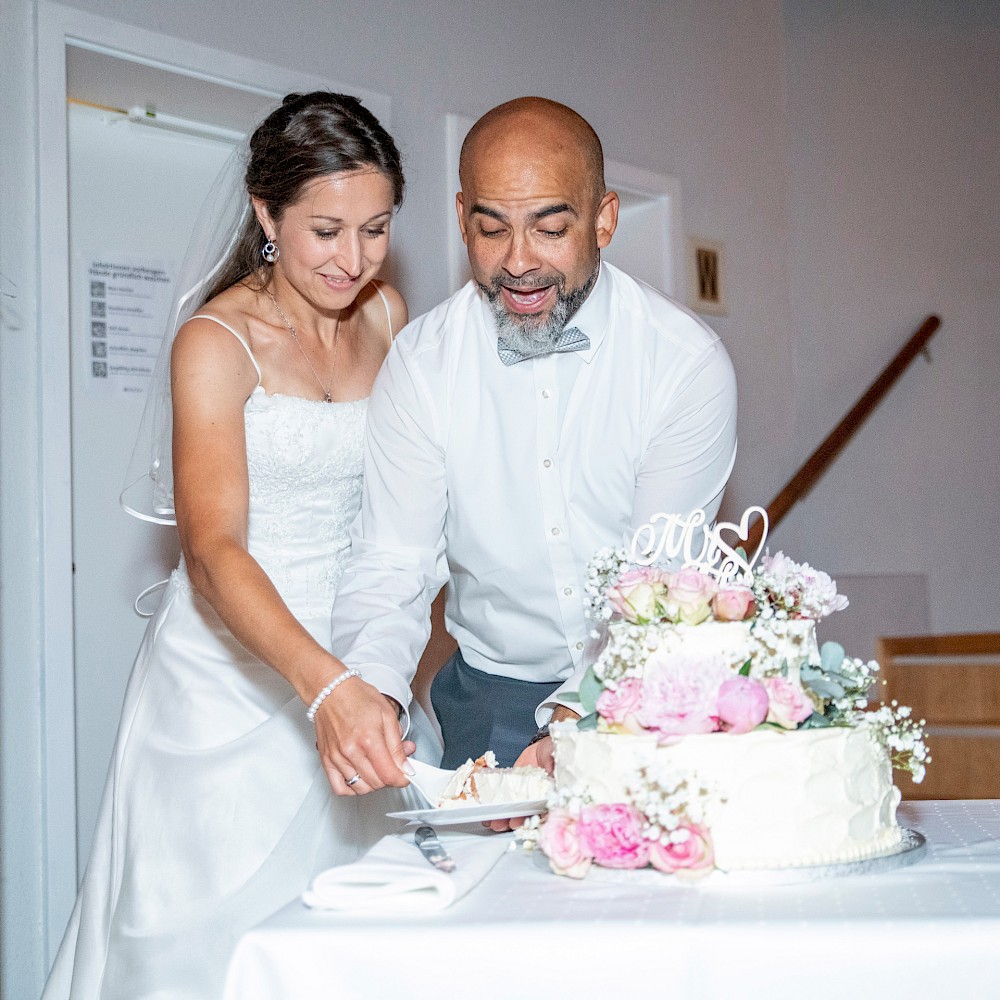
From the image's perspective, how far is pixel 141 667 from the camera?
2.43m

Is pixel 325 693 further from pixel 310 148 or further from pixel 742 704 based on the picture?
pixel 310 148

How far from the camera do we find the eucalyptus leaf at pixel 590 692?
146 centimetres

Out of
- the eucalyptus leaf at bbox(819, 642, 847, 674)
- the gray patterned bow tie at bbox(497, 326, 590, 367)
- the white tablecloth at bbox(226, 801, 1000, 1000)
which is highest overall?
the gray patterned bow tie at bbox(497, 326, 590, 367)

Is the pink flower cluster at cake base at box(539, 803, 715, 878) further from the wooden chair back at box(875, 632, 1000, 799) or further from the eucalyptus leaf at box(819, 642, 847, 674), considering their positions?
the wooden chair back at box(875, 632, 1000, 799)

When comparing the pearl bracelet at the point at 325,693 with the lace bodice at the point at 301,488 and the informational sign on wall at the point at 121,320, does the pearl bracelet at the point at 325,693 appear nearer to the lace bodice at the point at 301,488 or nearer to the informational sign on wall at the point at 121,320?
the lace bodice at the point at 301,488

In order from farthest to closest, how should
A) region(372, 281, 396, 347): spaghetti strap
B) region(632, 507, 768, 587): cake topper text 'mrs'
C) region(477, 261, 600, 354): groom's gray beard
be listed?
1. region(372, 281, 396, 347): spaghetti strap
2. region(477, 261, 600, 354): groom's gray beard
3. region(632, 507, 768, 587): cake topper text 'mrs'

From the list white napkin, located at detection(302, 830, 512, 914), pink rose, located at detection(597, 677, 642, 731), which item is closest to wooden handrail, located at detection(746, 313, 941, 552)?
pink rose, located at detection(597, 677, 642, 731)

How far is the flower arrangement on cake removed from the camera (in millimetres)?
1306

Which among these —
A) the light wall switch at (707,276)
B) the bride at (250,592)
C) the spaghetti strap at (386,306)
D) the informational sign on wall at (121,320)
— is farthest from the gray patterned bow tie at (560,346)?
the light wall switch at (707,276)

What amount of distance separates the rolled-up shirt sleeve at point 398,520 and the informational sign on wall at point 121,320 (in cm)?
115

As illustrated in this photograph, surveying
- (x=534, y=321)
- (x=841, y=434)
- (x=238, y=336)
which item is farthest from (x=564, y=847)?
(x=841, y=434)

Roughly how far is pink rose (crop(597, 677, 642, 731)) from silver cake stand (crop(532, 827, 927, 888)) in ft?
0.49

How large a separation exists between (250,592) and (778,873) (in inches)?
39.3

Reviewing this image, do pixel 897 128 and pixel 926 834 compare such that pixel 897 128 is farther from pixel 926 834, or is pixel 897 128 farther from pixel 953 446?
pixel 926 834
